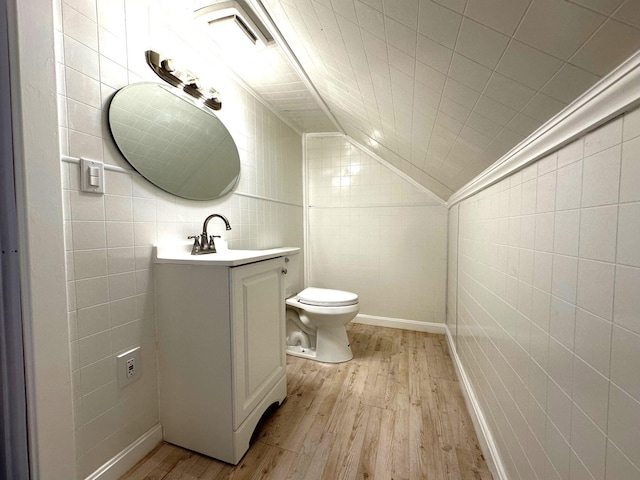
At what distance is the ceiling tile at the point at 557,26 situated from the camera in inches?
14.8

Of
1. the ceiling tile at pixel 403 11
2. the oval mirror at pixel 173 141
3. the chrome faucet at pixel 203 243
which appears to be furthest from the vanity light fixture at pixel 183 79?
the ceiling tile at pixel 403 11

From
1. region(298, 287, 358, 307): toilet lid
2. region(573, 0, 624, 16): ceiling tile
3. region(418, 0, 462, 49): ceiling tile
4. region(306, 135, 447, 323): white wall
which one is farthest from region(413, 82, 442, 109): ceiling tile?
region(306, 135, 447, 323): white wall

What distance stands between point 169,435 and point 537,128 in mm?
1814

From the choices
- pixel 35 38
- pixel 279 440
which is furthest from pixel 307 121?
pixel 279 440

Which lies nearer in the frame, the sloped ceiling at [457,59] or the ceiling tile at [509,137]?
the sloped ceiling at [457,59]

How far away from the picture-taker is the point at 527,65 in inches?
20.2

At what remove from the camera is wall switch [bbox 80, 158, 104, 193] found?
0.90 m

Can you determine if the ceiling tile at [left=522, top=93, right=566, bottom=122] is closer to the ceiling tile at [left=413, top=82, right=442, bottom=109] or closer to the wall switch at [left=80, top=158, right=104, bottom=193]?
the ceiling tile at [left=413, top=82, right=442, bottom=109]

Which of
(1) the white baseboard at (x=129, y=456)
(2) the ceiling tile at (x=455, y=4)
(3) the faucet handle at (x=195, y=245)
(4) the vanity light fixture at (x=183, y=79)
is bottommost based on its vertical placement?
(1) the white baseboard at (x=129, y=456)

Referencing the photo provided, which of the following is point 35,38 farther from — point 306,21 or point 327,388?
point 327,388

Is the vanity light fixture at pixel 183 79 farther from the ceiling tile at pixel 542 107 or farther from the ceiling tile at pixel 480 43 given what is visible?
the ceiling tile at pixel 542 107

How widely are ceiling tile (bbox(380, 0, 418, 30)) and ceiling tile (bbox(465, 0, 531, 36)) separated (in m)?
0.14

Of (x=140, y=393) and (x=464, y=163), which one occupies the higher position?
(x=464, y=163)

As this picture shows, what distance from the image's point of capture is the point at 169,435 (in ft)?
3.82
